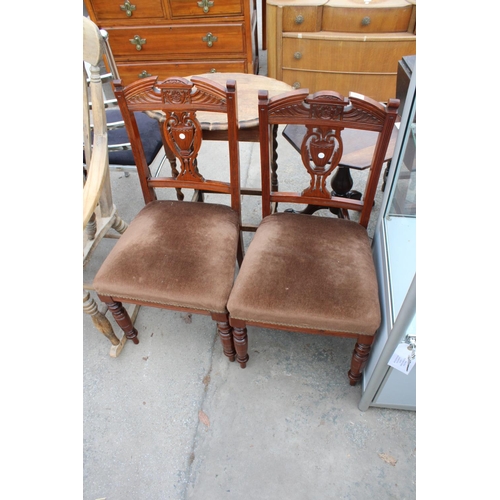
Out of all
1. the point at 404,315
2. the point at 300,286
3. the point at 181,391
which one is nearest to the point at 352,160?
the point at 300,286

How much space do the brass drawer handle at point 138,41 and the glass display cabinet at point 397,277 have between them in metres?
2.40

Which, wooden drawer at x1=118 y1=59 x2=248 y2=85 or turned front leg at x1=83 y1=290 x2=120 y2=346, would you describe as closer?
turned front leg at x1=83 y1=290 x2=120 y2=346

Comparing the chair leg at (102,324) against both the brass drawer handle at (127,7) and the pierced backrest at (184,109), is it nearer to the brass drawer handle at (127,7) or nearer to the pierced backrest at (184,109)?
the pierced backrest at (184,109)

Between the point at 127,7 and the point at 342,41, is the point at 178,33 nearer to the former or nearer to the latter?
the point at 127,7

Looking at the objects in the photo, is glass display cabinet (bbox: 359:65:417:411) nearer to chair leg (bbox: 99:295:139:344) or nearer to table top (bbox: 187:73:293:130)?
table top (bbox: 187:73:293:130)

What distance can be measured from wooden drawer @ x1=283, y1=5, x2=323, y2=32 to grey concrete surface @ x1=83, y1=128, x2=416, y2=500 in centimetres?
214

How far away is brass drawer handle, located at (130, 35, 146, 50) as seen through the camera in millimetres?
2799

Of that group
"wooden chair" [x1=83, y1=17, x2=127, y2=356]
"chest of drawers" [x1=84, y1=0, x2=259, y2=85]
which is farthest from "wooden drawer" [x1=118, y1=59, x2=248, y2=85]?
"wooden chair" [x1=83, y1=17, x2=127, y2=356]

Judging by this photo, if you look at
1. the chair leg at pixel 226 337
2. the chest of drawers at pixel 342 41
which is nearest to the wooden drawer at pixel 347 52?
the chest of drawers at pixel 342 41

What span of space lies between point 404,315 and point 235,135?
83cm

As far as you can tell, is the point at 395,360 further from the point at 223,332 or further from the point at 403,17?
the point at 403,17

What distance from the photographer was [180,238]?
135 cm

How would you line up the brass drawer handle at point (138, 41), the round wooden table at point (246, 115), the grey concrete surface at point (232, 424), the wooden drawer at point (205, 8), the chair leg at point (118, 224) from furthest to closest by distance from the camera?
1. the brass drawer handle at point (138, 41)
2. the wooden drawer at point (205, 8)
3. the chair leg at point (118, 224)
4. the round wooden table at point (246, 115)
5. the grey concrete surface at point (232, 424)

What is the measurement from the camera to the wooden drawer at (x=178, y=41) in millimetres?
2691
